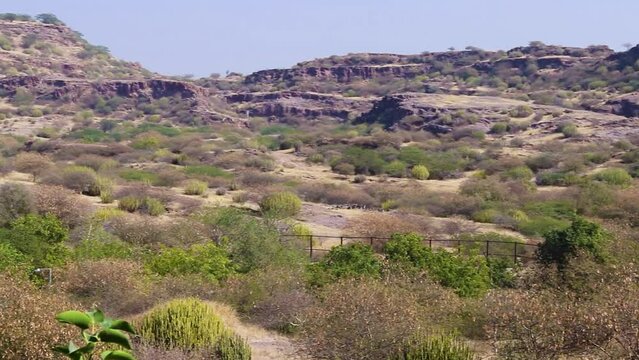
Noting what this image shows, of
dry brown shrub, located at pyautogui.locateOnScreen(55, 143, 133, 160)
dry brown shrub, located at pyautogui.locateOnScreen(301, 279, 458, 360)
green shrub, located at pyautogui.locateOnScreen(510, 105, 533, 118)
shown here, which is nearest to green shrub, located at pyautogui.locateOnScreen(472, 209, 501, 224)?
dry brown shrub, located at pyautogui.locateOnScreen(301, 279, 458, 360)

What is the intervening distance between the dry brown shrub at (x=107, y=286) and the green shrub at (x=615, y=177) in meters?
29.0

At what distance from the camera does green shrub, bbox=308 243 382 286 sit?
52.3 feet

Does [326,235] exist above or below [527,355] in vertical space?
below

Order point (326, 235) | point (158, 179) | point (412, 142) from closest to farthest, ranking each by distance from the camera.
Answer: point (326, 235)
point (158, 179)
point (412, 142)

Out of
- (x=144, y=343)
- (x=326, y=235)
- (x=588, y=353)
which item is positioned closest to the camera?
(x=588, y=353)

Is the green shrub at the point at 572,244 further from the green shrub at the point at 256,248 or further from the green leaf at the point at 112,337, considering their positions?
the green leaf at the point at 112,337

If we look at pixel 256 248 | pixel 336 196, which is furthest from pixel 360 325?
pixel 336 196

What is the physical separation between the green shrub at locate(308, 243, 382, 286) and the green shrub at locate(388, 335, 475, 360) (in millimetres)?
4996

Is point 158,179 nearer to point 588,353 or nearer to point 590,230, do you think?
point 590,230

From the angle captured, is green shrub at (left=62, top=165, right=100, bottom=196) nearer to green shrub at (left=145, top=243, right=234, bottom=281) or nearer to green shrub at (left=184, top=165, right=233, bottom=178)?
green shrub at (left=184, top=165, right=233, bottom=178)

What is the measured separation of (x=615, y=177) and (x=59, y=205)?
27.6 m

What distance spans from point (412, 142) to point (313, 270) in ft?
142

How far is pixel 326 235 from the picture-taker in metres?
27.0

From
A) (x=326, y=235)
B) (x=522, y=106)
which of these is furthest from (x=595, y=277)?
(x=522, y=106)
